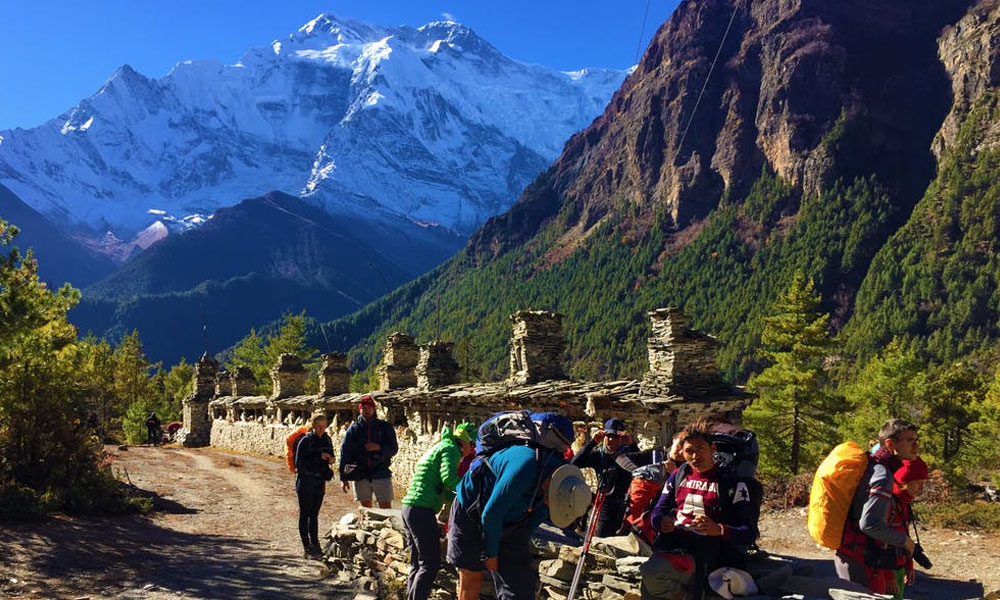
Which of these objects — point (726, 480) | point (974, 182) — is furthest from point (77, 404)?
point (974, 182)

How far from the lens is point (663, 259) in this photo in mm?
137875

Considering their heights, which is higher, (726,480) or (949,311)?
(949,311)

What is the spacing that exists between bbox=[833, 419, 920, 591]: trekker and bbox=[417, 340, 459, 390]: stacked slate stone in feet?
42.9

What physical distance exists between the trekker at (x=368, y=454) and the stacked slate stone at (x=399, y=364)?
34.4 feet

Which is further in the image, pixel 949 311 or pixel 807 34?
pixel 807 34

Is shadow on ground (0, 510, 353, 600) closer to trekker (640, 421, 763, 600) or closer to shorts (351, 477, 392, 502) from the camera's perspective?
shorts (351, 477, 392, 502)

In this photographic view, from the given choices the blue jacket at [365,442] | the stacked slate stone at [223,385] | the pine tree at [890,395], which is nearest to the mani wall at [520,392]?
the blue jacket at [365,442]

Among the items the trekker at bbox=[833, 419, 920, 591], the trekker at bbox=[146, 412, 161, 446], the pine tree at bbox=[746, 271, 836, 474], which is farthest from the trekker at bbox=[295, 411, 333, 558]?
the trekker at bbox=[146, 412, 161, 446]

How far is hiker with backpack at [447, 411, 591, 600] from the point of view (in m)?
Result: 4.57

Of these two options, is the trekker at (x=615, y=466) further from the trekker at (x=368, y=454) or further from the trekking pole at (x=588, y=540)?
the trekker at (x=368, y=454)

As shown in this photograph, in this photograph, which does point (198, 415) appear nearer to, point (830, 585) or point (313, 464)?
point (313, 464)

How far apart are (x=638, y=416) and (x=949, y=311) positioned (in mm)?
101929

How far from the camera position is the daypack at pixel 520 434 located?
4.72 m

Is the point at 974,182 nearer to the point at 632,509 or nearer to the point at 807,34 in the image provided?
the point at 807,34
